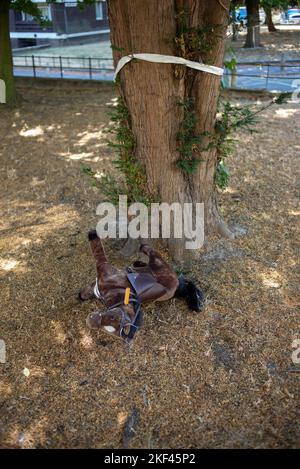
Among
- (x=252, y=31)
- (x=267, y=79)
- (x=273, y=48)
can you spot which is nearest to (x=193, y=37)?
(x=267, y=79)

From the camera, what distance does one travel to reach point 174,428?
311cm

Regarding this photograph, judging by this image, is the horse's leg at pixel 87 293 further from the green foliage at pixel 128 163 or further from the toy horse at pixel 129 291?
the green foliage at pixel 128 163

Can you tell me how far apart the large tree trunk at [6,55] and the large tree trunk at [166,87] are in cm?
937

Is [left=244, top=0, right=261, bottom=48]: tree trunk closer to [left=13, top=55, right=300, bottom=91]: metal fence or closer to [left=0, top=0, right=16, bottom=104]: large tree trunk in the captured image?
[left=13, top=55, right=300, bottom=91]: metal fence

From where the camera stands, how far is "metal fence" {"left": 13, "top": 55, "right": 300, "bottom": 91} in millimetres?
13719

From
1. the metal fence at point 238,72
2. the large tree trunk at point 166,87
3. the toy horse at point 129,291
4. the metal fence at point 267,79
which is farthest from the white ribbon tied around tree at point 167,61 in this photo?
the metal fence at point 267,79

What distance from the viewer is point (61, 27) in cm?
3153

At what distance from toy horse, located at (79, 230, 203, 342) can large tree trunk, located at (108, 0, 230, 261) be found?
84 centimetres

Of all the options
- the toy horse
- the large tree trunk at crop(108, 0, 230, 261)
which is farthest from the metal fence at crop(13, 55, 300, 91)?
the toy horse

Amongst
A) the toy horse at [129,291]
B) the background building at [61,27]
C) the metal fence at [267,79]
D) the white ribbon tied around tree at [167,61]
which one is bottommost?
the toy horse at [129,291]

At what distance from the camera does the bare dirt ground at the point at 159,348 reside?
10.3ft

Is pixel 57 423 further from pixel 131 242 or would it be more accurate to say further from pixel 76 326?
pixel 131 242

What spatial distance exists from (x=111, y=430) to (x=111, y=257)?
7.11 feet
